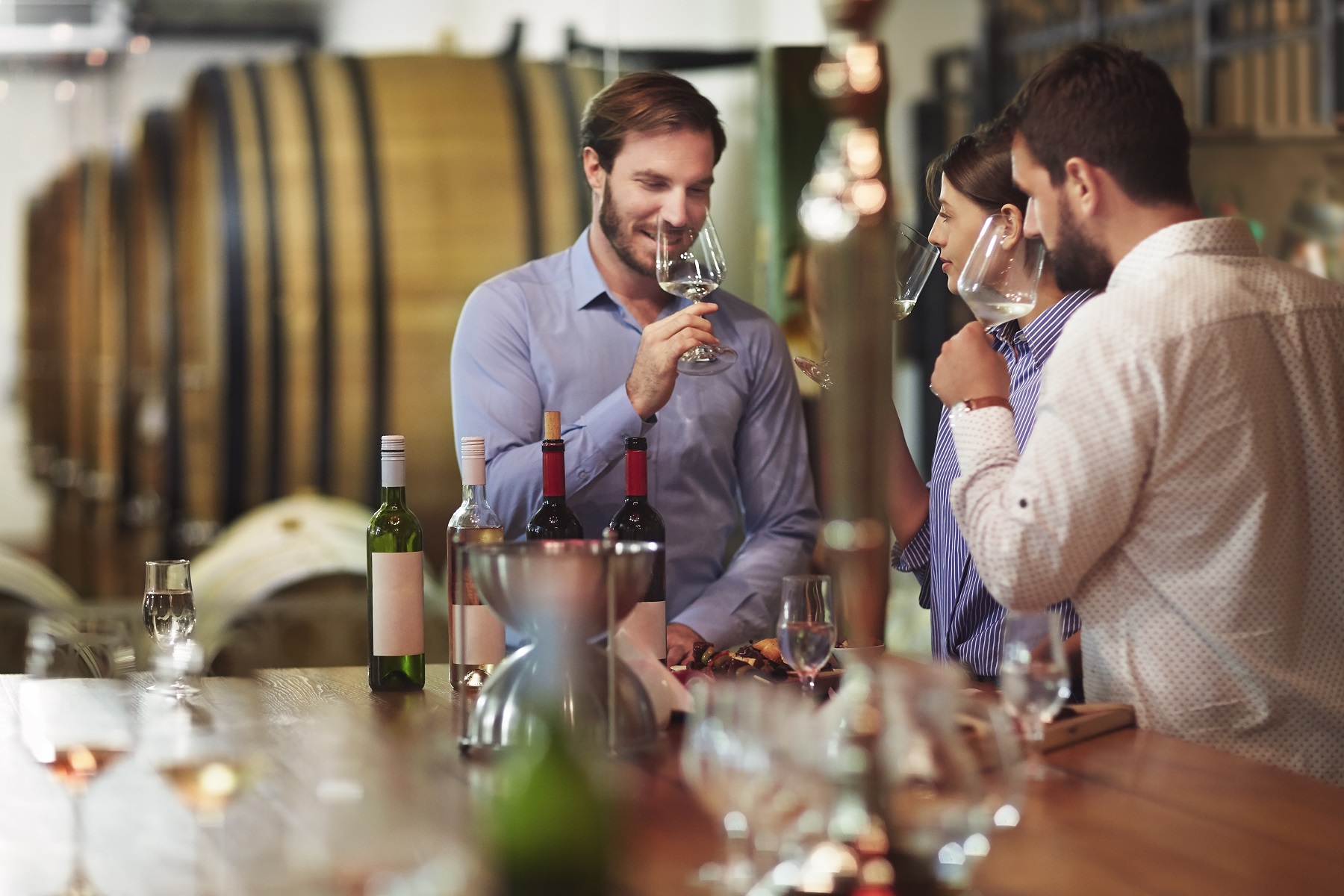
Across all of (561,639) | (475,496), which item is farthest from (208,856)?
(475,496)

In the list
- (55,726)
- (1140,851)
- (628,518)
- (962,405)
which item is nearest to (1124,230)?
(962,405)

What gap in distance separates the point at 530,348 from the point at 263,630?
0.88 m

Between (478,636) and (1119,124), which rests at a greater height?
(1119,124)

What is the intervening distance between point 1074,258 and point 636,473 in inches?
22.5

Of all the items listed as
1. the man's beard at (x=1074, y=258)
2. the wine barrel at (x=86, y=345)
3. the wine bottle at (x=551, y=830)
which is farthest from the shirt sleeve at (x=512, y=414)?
the wine barrel at (x=86, y=345)

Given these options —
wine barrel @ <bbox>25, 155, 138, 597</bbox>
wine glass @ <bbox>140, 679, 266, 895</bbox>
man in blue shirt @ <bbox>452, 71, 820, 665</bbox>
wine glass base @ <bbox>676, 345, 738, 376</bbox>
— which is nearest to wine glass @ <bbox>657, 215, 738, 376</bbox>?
wine glass base @ <bbox>676, 345, 738, 376</bbox>

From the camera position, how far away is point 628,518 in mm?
1710

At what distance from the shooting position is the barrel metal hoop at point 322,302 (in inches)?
113

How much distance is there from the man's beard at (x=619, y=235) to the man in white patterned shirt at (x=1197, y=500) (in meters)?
0.74

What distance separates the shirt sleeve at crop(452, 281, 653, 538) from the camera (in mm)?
2014

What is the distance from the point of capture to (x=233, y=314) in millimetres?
2885

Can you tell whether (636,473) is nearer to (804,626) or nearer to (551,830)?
(804,626)

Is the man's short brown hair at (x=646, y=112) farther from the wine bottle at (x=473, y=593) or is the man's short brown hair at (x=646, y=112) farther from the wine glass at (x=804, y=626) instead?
the wine glass at (x=804, y=626)

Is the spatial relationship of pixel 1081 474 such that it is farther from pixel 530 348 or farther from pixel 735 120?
pixel 735 120
